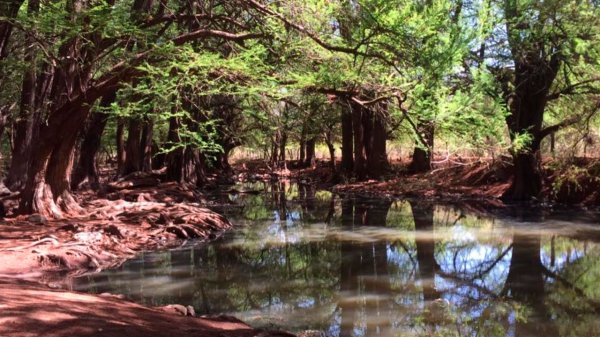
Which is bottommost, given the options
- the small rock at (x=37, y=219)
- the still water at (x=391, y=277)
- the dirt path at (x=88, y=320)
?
the still water at (x=391, y=277)

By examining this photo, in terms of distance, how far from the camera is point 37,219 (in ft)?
43.3

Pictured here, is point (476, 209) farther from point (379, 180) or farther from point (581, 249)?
point (379, 180)

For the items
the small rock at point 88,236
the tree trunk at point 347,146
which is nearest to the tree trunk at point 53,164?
the small rock at point 88,236

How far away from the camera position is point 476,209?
2028 centimetres

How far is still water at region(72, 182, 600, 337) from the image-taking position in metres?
7.52

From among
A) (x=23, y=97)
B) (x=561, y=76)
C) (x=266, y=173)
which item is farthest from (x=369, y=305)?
(x=266, y=173)

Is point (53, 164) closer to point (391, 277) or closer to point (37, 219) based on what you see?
point (37, 219)

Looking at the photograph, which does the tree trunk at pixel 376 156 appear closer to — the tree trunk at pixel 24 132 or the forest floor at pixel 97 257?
the forest floor at pixel 97 257

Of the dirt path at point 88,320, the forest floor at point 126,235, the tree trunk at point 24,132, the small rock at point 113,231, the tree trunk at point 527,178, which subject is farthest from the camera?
the tree trunk at point 527,178

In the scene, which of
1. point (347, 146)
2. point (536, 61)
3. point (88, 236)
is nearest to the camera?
point (88, 236)

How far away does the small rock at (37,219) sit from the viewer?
42.9ft

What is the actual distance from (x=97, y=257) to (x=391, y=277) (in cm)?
568

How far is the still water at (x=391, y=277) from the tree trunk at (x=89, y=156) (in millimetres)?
6071

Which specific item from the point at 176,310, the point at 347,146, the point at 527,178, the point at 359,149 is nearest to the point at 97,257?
the point at 176,310
